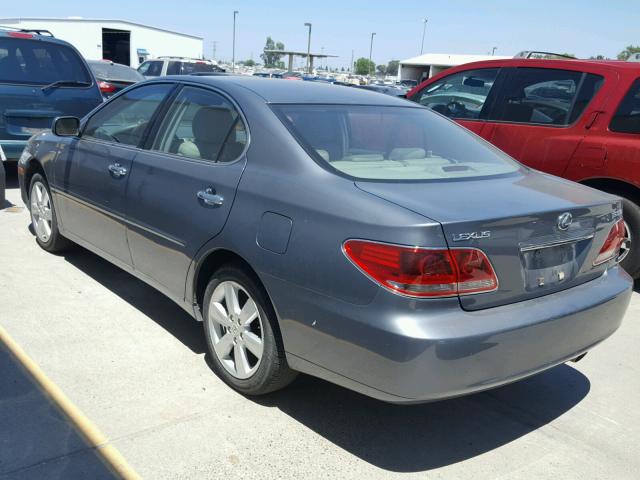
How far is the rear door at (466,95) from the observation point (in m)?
6.24

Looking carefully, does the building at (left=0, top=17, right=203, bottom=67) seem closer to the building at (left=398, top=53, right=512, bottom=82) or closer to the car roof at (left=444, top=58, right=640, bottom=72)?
the building at (left=398, top=53, right=512, bottom=82)

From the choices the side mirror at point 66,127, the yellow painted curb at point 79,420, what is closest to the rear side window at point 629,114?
the side mirror at point 66,127

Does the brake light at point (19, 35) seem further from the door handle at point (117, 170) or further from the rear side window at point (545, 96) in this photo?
the rear side window at point (545, 96)

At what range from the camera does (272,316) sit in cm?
297

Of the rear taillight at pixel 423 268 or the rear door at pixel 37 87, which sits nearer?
the rear taillight at pixel 423 268

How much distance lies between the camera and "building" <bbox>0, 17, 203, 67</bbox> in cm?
4912

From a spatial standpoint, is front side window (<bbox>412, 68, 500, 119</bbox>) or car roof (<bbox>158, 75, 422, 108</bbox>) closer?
car roof (<bbox>158, 75, 422, 108</bbox>)

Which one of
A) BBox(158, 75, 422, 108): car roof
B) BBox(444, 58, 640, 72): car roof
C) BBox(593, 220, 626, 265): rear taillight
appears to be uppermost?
BBox(444, 58, 640, 72): car roof

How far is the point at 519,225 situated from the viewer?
2.63 m

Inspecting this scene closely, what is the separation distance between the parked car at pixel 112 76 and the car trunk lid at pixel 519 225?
11.0 m

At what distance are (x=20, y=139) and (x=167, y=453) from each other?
588 cm

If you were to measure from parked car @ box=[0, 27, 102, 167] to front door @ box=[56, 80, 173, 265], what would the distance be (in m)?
3.09

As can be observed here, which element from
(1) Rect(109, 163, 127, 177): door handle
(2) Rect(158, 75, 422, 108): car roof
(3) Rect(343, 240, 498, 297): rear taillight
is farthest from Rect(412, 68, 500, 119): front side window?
(3) Rect(343, 240, 498, 297): rear taillight

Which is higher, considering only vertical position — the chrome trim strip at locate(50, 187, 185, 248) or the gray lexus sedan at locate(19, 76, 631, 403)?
the gray lexus sedan at locate(19, 76, 631, 403)
